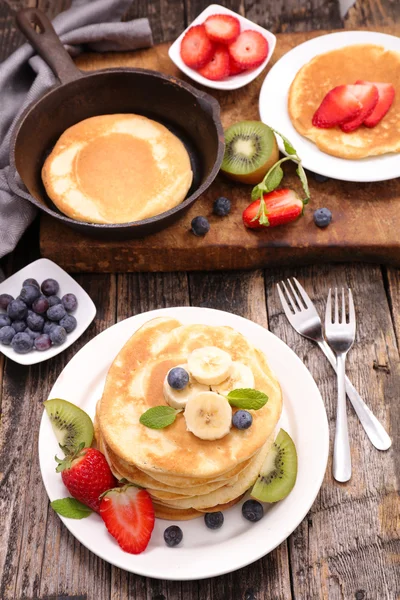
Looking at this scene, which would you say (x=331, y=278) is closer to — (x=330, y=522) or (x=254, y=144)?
(x=254, y=144)

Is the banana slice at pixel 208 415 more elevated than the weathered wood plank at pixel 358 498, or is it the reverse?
the banana slice at pixel 208 415

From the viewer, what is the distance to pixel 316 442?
2277 mm

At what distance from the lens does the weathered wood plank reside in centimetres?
226

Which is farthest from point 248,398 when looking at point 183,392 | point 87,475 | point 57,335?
point 57,335

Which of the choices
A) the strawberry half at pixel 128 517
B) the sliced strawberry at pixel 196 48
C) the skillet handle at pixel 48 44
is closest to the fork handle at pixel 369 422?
the strawberry half at pixel 128 517

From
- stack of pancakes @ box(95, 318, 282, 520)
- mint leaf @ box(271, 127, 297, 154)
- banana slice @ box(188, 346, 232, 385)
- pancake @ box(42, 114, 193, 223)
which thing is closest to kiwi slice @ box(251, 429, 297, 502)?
stack of pancakes @ box(95, 318, 282, 520)

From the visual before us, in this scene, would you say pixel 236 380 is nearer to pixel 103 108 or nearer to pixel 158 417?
pixel 158 417

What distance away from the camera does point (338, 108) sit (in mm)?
2916

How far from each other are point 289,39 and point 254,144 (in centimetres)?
78

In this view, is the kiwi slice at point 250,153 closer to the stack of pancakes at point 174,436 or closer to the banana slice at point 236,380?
the stack of pancakes at point 174,436

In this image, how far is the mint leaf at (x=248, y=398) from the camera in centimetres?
207

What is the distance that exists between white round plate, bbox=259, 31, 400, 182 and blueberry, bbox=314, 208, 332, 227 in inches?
6.1

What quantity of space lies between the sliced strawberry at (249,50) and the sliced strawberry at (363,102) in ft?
1.45

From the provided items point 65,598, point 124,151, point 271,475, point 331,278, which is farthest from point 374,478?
point 124,151
